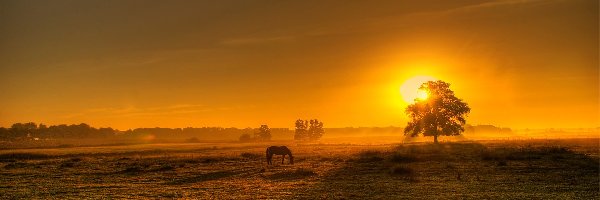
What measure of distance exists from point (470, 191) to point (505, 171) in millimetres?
10592

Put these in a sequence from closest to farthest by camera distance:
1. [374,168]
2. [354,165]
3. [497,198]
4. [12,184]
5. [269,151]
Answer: [497,198]
[12,184]
[374,168]
[354,165]
[269,151]

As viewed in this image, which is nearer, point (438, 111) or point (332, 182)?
point (332, 182)

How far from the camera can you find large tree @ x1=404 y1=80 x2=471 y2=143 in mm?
96625

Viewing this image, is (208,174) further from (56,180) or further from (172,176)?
(56,180)

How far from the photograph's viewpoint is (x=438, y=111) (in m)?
97.3

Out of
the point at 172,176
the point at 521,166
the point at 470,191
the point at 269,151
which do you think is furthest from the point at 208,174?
the point at 521,166

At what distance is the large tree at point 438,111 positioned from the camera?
9662 centimetres

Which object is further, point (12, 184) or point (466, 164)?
point (466, 164)

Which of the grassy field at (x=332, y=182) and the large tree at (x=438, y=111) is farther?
the large tree at (x=438, y=111)

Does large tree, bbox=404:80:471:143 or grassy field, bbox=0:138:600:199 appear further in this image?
large tree, bbox=404:80:471:143

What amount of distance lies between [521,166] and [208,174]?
75.5 feet

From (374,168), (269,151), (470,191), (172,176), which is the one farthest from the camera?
(269,151)

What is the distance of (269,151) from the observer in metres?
43.0

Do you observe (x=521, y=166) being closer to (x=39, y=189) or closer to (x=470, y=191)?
(x=470, y=191)
